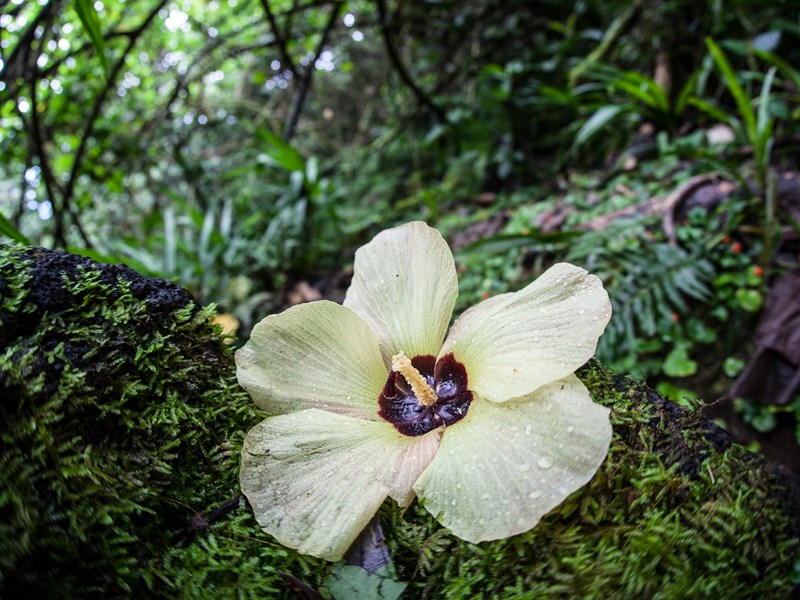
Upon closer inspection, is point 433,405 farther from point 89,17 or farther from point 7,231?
point 89,17

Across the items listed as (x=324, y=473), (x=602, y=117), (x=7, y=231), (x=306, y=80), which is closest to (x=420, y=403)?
(x=324, y=473)

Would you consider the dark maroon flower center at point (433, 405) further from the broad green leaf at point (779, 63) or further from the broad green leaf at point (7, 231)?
the broad green leaf at point (779, 63)

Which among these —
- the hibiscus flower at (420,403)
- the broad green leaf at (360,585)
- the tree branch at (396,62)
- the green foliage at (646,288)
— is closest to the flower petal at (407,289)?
the hibiscus flower at (420,403)

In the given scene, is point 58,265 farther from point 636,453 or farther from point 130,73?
point 130,73

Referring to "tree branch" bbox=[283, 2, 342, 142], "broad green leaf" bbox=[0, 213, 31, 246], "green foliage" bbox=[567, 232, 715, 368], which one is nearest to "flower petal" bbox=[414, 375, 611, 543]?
"broad green leaf" bbox=[0, 213, 31, 246]

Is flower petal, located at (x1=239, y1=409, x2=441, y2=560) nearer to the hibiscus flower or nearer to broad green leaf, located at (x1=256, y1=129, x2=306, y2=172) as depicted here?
the hibiscus flower

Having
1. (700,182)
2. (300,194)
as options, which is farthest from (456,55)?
(700,182)
